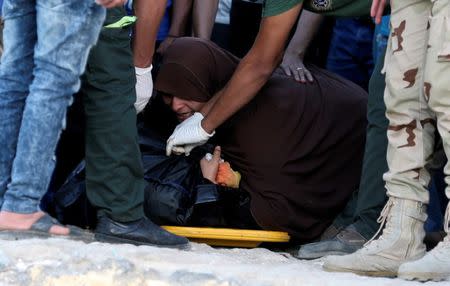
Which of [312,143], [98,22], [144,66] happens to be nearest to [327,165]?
[312,143]

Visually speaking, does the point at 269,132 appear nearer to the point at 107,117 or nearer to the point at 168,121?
the point at 168,121

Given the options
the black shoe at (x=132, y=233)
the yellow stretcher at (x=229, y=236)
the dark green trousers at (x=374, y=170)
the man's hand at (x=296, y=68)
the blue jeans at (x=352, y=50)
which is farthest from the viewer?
the blue jeans at (x=352, y=50)

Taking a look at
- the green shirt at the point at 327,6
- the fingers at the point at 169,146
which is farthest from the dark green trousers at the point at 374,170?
the fingers at the point at 169,146

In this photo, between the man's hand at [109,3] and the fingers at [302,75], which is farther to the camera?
the fingers at [302,75]

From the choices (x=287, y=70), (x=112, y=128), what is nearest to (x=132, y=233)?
(x=112, y=128)

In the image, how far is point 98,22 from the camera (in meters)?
3.50

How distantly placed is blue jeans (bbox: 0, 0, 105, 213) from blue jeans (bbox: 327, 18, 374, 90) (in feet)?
7.57

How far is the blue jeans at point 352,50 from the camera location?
5.54m

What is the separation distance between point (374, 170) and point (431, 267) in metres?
0.81

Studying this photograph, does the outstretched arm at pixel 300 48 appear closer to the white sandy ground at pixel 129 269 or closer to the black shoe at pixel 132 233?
the black shoe at pixel 132 233

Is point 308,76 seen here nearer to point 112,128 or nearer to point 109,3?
point 112,128

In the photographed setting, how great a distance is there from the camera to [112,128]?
376 centimetres

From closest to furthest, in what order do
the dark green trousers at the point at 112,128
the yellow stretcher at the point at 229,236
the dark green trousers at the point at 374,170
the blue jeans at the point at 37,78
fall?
the blue jeans at the point at 37,78 → the dark green trousers at the point at 112,128 → the dark green trousers at the point at 374,170 → the yellow stretcher at the point at 229,236

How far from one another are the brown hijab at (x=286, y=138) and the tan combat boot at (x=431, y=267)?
126 centimetres
